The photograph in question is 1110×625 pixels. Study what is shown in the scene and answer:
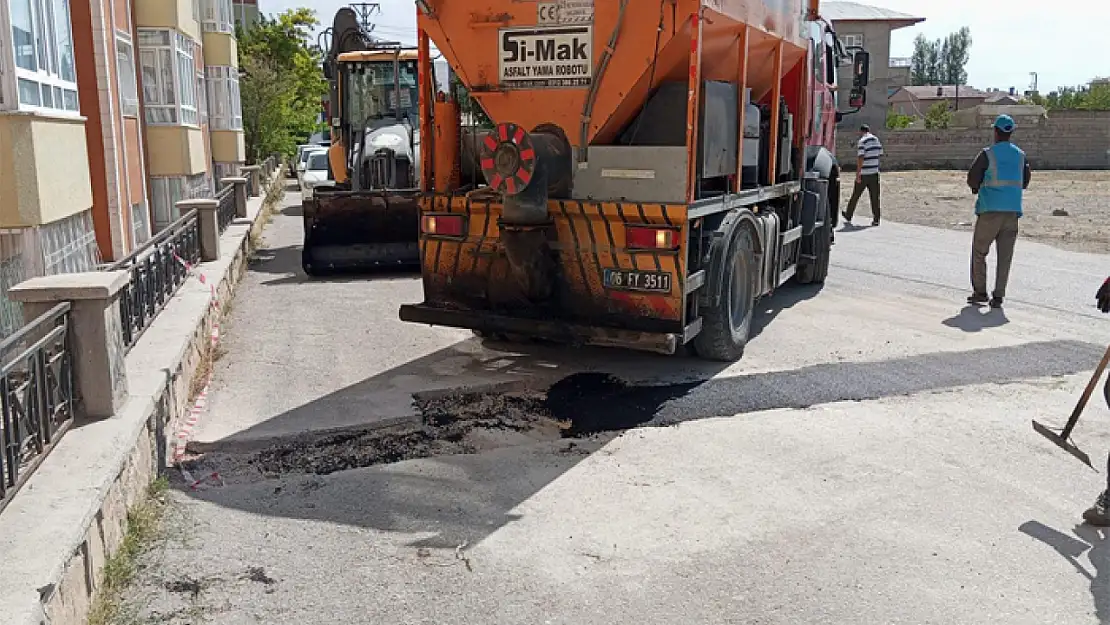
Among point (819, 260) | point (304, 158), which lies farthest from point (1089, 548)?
point (304, 158)

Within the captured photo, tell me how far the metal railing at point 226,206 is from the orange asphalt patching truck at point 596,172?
6773 mm

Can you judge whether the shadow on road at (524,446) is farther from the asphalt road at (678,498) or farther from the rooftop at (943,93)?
the rooftop at (943,93)

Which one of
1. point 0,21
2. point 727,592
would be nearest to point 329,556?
point 727,592

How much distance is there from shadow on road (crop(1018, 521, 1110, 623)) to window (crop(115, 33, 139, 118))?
11348 mm

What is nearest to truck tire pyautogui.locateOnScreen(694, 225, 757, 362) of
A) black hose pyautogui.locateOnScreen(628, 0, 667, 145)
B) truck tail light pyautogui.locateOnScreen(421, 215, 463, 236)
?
black hose pyautogui.locateOnScreen(628, 0, 667, 145)

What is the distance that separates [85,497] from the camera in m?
3.68

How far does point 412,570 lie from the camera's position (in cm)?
399

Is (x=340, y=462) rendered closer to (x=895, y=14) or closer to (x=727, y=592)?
(x=727, y=592)

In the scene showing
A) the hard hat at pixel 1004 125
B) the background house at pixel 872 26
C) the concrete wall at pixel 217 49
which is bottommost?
the hard hat at pixel 1004 125

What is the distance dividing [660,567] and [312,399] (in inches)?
128

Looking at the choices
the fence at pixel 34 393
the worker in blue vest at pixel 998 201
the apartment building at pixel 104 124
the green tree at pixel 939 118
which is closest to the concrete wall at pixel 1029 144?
the green tree at pixel 939 118

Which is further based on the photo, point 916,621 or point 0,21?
point 0,21

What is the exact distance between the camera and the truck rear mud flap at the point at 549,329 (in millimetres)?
6488

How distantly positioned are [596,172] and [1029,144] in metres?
34.8
